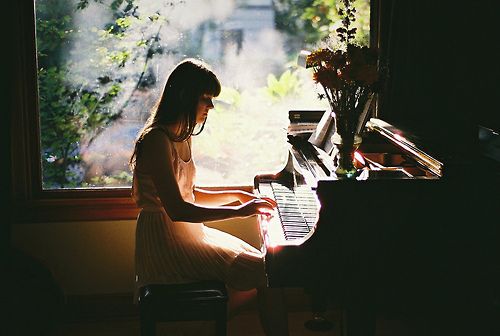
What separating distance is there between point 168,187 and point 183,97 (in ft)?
1.24

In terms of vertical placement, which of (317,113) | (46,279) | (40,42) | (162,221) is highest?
(40,42)

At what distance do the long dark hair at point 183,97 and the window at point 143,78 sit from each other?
80 centimetres

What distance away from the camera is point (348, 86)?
252 centimetres

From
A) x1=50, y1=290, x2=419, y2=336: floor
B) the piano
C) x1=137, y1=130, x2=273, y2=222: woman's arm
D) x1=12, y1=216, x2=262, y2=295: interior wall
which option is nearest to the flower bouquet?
the piano

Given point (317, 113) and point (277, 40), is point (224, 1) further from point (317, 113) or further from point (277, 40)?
point (317, 113)

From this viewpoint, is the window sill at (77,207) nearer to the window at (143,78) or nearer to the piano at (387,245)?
the window at (143,78)

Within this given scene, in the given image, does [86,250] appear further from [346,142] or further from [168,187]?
[346,142]

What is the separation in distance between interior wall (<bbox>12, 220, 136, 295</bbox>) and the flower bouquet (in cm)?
147

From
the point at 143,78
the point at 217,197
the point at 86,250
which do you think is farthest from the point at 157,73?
the point at 86,250

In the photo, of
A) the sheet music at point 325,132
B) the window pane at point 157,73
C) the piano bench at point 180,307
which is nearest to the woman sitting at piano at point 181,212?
the piano bench at point 180,307

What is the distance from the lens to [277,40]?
3.58 meters

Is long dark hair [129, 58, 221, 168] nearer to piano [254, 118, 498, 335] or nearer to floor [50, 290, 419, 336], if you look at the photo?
piano [254, 118, 498, 335]

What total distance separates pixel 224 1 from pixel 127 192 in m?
1.11

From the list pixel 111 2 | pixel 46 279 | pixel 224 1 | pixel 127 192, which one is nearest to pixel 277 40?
pixel 224 1
